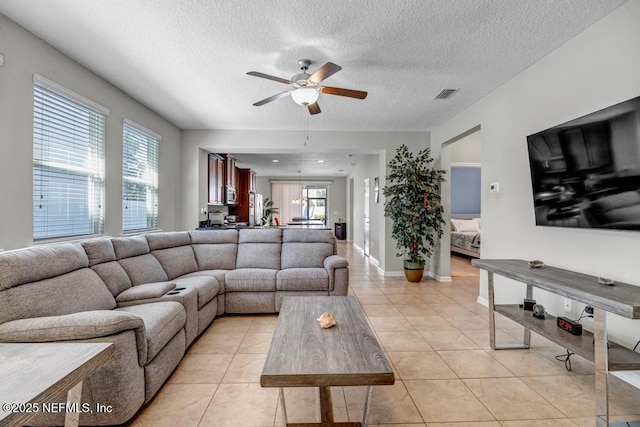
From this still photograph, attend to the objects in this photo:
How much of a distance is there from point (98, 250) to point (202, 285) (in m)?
0.93

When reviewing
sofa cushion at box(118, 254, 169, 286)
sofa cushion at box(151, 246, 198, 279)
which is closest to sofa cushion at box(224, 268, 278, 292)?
sofa cushion at box(151, 246, 198, 279)

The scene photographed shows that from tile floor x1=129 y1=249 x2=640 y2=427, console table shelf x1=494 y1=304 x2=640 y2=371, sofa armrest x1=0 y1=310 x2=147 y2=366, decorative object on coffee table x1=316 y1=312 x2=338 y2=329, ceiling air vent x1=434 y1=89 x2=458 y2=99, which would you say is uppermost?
ceiling air vent x1=434 y1=89 x2=458 y2=99

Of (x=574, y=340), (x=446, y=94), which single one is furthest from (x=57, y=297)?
(x=446, y=94)

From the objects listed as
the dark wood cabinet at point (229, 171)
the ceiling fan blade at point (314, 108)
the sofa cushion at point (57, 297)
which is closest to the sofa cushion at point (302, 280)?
the sofa cushion at point (57, 297)

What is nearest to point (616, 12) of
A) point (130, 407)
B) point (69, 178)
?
point (130, 407)

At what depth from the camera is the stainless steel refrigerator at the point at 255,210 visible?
8261 millimetres

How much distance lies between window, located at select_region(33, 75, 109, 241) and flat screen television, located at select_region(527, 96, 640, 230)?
4292mm

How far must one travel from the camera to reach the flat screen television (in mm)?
1831

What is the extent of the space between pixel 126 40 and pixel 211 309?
264 centimetres

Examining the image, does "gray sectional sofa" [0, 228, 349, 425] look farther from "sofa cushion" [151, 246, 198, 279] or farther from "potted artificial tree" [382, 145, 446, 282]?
"potted artificial tree" [382, 145, 446, 282]

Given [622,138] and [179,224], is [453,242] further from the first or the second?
[179,224]

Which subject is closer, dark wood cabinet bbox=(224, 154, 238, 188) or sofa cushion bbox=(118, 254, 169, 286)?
sofa cushion bbox=(118, 254, 169, 286)

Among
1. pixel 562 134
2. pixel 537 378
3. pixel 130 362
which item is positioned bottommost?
pixel 537 378

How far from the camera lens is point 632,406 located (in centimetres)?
181
